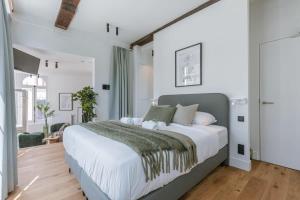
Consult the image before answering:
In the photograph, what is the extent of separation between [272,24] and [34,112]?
861cm

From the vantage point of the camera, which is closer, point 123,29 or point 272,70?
point 272,70

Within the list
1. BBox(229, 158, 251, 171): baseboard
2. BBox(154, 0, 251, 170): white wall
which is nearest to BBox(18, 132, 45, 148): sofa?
A: BBox(154, 0, 251, 170): white wall

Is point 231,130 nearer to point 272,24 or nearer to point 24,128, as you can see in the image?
point 272,24

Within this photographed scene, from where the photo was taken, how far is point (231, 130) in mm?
2475

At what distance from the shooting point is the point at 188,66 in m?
3.08

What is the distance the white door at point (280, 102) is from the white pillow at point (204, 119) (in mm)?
909

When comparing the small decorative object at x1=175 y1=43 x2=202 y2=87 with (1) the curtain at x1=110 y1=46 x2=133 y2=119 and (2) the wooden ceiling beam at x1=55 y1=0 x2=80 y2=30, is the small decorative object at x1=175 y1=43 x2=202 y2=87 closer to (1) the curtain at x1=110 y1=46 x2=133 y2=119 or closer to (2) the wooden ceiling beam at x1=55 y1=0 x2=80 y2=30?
(1) the curtain at x1=110 y1=46 x2=133 y2=119

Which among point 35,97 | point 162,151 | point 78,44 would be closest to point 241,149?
point 162,151

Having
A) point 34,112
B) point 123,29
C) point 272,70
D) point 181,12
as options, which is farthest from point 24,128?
point 272,70

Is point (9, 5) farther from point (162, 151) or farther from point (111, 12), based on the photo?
point (162, 151)

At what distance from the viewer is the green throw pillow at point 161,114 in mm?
2436

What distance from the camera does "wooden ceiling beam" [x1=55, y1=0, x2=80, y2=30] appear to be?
263cm

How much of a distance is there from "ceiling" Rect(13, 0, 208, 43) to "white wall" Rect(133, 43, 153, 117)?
104 centimetres

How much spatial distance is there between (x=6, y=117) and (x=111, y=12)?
7.85 feet
